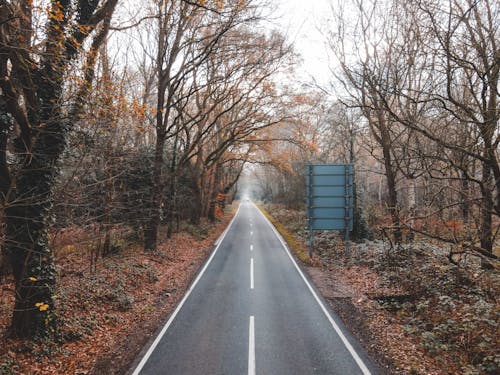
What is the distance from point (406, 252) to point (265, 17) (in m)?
11.0

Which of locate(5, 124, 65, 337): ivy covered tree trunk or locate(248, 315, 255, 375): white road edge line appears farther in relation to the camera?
locate(5, 124, 65, 337): ivy covered tree trunk

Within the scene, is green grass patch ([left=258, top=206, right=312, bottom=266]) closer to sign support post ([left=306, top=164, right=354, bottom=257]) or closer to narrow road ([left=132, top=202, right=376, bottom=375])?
sign support post ([left=306, top=164, right=354, bottom=257])

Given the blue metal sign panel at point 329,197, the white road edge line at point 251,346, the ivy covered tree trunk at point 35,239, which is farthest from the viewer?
the blue metal sign panel at point 329,197

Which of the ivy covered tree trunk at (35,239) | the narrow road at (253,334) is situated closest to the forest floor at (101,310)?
the ivy covered tree trunk at (35,239)

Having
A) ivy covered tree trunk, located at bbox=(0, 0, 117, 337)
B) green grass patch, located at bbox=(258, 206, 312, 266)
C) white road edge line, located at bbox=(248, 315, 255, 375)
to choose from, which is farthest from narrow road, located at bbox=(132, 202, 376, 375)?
green grass patch, located at bbox=(258, 206, 312, 266)

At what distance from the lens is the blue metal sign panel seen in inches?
562

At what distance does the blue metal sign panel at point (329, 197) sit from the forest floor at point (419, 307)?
7.18 feet

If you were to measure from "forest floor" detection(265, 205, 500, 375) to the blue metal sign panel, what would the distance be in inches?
86.1

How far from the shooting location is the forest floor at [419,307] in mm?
5633

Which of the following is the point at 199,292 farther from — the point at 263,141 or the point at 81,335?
the point at 263,141

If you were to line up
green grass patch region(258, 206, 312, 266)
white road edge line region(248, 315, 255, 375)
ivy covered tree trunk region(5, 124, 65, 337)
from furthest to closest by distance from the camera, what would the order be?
→ green grass patch region(258, 206, 312, 266)
ivy covered tree trunk region(5, 124, 65, 337)
white road edge line region(248, 315, 255, 375)

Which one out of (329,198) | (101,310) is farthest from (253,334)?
(329,198)

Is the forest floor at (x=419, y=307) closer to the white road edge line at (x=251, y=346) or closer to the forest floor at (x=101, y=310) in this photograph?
the white road edge line at (x=251, y=346)

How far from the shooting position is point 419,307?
744 cm
